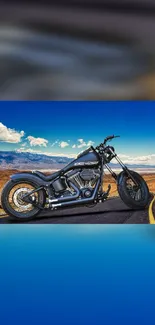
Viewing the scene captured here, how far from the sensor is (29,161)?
5.93 m

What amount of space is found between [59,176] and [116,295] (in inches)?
130

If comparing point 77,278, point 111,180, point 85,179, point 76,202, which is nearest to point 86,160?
point 85,179

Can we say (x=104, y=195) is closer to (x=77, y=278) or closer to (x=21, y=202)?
(x=21, y=202)

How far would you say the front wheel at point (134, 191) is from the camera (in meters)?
5.75

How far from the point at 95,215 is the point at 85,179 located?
0.49 m

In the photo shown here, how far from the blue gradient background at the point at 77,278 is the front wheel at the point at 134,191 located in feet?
2.42

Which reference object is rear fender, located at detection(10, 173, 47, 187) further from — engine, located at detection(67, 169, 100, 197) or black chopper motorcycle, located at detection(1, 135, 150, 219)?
engine, located at detection(67, 169, 100, 197)

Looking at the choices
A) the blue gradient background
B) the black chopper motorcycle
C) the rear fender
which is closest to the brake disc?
the black chopper motorcycle

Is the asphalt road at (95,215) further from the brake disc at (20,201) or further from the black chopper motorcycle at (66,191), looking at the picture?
A: the brake disc at (20,201)

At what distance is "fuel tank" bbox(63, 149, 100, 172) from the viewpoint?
5.75 m
